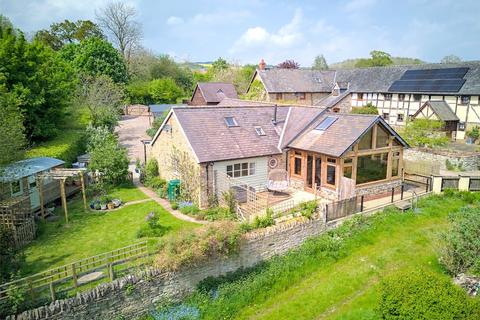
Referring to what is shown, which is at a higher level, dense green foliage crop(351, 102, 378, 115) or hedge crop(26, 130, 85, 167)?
dense green foliage crop(351, 102, 378, 115)

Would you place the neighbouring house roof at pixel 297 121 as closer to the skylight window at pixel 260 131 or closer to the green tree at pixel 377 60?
the skylight window at pixel 260 131

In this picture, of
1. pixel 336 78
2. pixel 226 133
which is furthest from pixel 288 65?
pixel 226 133

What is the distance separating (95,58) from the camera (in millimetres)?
54344

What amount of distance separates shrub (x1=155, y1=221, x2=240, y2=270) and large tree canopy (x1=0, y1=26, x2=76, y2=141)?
1793 cm

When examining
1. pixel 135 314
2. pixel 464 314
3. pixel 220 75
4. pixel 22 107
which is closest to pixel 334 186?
pixel 464 314

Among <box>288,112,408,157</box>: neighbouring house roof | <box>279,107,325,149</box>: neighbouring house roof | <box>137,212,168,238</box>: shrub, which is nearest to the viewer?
<box>137,212,168,238</box>: shrub

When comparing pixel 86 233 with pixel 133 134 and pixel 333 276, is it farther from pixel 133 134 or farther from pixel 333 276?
pixel 133 134

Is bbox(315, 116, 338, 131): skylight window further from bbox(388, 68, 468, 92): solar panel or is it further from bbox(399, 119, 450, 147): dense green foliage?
bbox(388, 68, 468, 92): solar panel

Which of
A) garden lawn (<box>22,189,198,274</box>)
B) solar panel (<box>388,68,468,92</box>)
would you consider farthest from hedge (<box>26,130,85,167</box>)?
solar panel (<box>388,68,468,92</box>)

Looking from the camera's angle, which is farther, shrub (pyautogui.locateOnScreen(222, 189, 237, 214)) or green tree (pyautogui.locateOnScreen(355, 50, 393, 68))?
green tree (pyautogui.locateOnScreen(355, 50, 393, 68))

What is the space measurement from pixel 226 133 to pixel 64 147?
13666 mm

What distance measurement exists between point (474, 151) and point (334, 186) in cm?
1833

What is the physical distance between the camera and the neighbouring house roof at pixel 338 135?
1983 cm

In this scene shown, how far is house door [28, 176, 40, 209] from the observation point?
18281 millimetres
